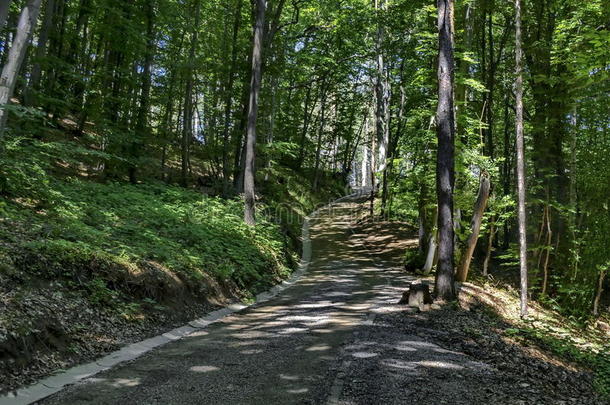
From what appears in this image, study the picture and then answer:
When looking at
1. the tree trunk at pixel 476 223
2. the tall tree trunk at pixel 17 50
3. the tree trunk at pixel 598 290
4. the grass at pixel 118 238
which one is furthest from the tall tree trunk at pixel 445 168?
the tree trunk at pixel 598 290

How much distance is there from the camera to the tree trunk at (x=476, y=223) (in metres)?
13.4

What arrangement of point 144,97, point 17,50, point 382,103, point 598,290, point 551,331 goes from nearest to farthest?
point 17,50 → point 551,331 → point 598,290 → point 144,97 → point 382,103

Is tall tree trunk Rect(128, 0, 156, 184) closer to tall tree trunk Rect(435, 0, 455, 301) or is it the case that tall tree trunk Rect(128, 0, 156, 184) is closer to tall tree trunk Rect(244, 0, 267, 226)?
tall tree trunk Rect(244, 0, 267, 226)

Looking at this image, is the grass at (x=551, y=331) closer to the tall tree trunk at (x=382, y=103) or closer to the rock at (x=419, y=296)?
the rock at (x=419, y=296)

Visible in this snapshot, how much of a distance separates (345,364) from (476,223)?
967 cm

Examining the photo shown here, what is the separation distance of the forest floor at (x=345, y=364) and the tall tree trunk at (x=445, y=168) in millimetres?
791

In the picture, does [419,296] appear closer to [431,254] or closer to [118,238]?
[431,254]

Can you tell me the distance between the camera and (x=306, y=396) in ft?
15.3

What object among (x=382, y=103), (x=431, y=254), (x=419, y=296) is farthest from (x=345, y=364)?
(x=382, y=103)

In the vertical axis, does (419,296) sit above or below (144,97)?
below

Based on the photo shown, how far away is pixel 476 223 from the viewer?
13.8m

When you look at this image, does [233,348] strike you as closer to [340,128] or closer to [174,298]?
[174,298]

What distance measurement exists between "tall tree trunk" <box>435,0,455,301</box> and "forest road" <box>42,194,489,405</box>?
138 centimetres

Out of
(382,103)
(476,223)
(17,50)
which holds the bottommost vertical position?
(476,223)
